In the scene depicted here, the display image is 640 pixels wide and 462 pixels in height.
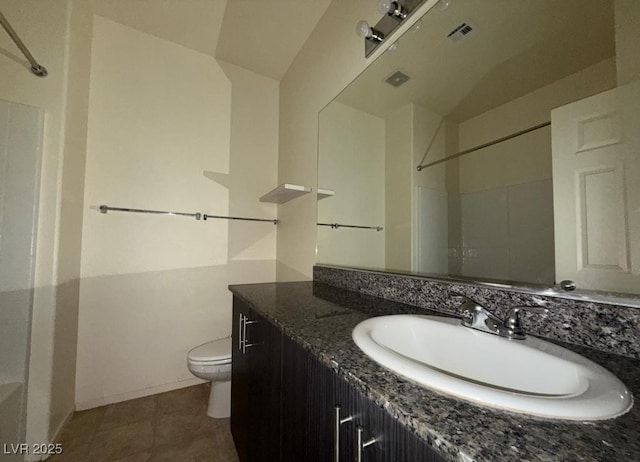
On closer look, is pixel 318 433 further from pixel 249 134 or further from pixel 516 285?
pixel 249 134

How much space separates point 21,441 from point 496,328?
80.9 inches

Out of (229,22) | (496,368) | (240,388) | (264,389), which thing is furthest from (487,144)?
(229,22)

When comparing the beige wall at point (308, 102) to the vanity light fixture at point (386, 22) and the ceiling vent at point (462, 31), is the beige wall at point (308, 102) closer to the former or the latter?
the vanity light fixture at point (386, 22)

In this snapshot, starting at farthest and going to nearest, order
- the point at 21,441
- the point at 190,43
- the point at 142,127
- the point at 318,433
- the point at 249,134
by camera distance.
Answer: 1. the point at 249,134
2. the point at 190,43
3. the point at 142,127
4. the point at 21,441
5. the point at 318,433

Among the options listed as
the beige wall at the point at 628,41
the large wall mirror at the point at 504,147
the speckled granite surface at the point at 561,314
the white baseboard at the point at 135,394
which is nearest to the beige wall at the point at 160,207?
the white baseboard at the point at 135,394

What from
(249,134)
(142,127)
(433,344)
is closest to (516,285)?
(433,344)

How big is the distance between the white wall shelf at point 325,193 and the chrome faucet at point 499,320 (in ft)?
3.46

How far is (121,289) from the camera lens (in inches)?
67.0

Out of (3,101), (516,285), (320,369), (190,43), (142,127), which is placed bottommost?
(320,369)

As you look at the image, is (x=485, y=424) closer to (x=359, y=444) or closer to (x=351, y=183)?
(x=359, y=444)

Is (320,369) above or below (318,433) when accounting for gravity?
above

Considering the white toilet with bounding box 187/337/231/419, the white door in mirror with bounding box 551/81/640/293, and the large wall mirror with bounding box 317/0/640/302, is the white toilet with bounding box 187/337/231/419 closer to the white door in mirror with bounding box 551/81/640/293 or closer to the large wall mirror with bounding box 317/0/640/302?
the large wall mirror with bounding box 317/0/640/302

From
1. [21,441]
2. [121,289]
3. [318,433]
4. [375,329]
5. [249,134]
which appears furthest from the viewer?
[249,134]

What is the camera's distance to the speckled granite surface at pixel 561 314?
19.9 inches
